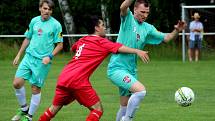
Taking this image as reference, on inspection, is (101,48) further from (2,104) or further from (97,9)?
(97,9)

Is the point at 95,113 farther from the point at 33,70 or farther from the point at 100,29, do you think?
the point at 33,70

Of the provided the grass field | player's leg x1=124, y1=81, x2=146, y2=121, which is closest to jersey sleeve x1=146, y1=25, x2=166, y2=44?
player's leg x1=124, y1=81, x2=146, y2=121

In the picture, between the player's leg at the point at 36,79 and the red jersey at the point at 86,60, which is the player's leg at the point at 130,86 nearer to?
the red jersey at the point at 86,60

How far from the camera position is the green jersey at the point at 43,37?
1125cm

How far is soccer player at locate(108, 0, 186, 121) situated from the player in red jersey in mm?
714

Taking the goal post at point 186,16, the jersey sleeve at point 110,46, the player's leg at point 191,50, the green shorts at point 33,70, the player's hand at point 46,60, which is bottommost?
the player's leg at point 191,50

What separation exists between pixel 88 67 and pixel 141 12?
1447mm

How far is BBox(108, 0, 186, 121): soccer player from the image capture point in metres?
9.77

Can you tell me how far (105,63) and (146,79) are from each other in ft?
20.1

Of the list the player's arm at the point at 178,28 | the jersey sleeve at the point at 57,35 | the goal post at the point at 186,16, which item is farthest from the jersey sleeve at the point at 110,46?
the goal post at the point at 186,16

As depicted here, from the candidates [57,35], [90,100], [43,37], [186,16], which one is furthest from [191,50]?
[90,100]


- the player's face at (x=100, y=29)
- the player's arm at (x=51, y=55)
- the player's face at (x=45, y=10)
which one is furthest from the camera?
the player's face at (x=45, y=10)

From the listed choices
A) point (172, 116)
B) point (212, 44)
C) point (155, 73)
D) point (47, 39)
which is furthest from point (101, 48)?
point (212, 44)

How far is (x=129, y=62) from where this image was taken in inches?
394
